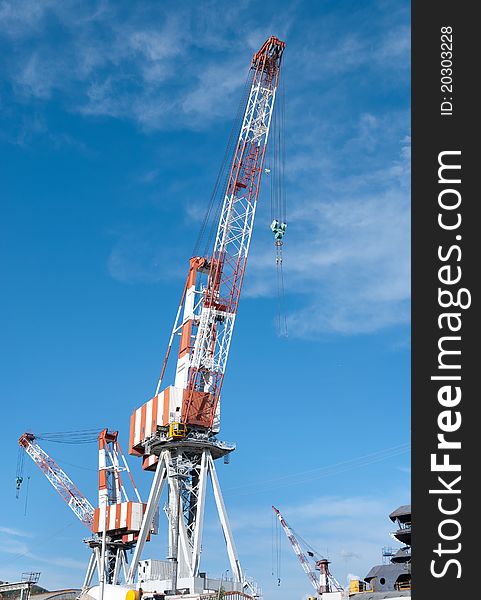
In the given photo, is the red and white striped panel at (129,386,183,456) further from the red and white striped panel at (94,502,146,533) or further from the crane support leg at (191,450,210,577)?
the red and white striped panel at (94,502,146,533)

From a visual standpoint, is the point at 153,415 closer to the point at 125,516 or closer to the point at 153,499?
the point at 153,499

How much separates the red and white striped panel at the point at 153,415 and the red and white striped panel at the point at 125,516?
20.7 metres

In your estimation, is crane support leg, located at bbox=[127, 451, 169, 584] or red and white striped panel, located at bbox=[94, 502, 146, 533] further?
red and white striped panel, located at bbox=[94, 502, 146, 533]

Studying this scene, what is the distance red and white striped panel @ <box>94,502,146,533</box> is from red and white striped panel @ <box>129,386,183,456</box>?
20684mm

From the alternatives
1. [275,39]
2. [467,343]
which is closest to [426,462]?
[467,343]

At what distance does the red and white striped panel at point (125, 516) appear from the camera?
16150cm

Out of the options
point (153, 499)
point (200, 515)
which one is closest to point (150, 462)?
point (153, 499)

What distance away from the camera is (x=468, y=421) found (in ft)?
100

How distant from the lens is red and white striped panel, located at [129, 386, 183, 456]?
133750 mm

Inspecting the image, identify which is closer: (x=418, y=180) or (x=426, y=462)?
(x=426, y=462)

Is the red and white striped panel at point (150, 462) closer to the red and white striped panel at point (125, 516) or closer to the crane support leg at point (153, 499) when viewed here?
the crane support leg at point (153, 499)

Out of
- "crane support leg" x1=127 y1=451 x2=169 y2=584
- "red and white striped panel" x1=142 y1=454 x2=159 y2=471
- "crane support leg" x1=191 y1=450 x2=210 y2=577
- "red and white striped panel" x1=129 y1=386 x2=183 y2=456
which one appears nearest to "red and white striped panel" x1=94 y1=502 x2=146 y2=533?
"red and white striped panel" x1=142 y1=454 x2=159 y2=471

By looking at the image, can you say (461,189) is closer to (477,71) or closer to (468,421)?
(477,71)

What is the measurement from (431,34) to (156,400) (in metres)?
111
